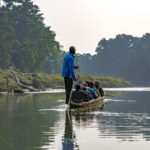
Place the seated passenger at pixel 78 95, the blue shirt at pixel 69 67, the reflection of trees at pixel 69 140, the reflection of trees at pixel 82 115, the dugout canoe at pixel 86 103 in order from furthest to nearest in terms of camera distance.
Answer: the seated passenger at pixel 78 95
the dugout canoe at pixel 86 103
the blue shirt at pixel 69 67
the reflection of trees at pixel 82 115
the reflection of trees at pixel 69 140

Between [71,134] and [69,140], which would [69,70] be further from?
[69,140]

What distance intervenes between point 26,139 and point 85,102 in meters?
10.7

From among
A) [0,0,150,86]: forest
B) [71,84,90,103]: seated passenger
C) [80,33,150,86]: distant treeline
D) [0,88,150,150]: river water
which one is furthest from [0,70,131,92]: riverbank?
[80,33,150,86]: distant treeline

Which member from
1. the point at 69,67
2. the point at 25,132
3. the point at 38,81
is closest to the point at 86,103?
the point at 69,67

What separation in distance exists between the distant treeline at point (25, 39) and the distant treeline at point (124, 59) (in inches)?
1803

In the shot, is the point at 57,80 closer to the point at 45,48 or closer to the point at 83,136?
the point at 45,48

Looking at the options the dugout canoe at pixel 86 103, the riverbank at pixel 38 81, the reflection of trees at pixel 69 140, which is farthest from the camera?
the riverbank at pixel 38 81

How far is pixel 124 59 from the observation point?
7116 inches

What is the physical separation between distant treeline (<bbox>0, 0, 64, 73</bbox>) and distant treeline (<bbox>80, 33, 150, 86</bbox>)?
150 ft

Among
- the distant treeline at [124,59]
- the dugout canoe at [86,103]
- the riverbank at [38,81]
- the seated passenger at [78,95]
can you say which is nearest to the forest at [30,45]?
the distant treeline at [124,59]

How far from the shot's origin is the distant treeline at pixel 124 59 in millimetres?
158125

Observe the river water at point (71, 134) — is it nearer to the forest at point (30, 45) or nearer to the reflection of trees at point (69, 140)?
the reflection of trees at point (69, 140)

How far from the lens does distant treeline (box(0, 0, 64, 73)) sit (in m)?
90.2

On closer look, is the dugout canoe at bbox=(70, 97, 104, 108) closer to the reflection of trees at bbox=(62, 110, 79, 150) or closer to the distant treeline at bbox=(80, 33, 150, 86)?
the reflection of trees at bbox=(62, 110, 79, 150)
